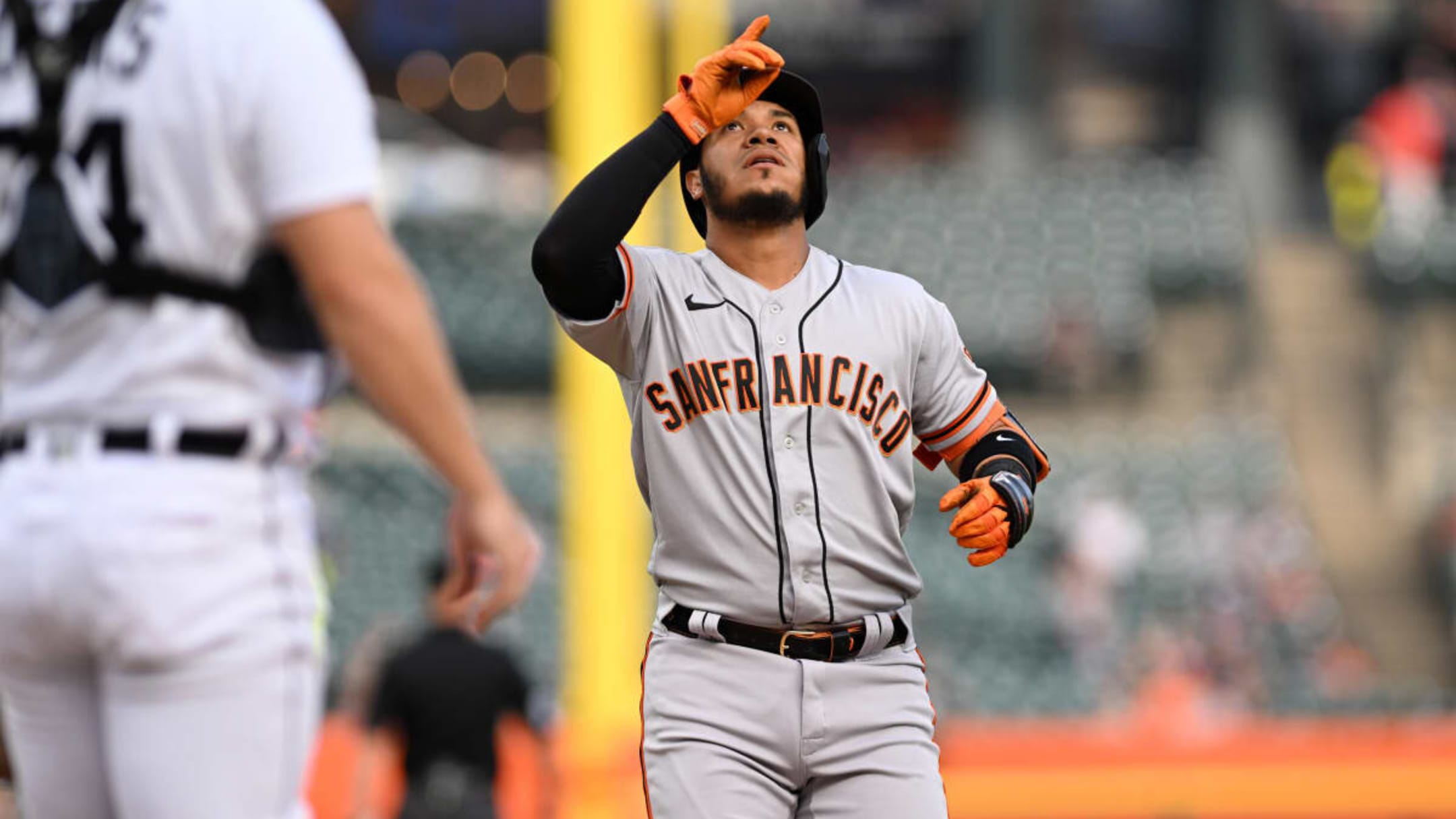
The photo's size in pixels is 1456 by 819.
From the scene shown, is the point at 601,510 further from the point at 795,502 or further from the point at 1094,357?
the point at 1094,357

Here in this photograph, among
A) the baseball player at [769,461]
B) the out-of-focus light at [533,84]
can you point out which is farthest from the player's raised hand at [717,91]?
the out-of-focus light at [533,84]

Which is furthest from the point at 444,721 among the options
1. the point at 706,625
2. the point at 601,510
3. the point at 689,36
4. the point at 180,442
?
the point at 689,36

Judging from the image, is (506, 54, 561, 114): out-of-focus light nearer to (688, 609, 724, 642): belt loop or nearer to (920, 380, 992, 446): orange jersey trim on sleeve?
(920, 380, 992, 446): orange jersey trim on sleeve

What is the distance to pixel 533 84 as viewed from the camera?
26031 millimetres

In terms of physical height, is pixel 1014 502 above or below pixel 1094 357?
above

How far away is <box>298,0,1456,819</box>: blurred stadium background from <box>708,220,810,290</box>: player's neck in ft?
17.5

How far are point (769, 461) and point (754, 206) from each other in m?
0.35

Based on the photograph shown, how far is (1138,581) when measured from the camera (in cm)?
1502

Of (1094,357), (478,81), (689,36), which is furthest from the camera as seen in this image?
(478,81)

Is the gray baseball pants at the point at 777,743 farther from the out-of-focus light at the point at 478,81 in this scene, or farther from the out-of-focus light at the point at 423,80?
the out-of-focus light at the point at 478,81

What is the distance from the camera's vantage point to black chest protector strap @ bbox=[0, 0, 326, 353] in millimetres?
2391

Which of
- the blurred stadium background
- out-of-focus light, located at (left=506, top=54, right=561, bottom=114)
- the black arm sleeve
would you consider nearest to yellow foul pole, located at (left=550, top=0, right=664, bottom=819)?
the blurred stadium background

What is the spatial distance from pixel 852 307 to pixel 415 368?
2.03ft

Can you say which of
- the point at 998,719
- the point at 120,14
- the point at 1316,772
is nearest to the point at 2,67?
the point at 120,14
